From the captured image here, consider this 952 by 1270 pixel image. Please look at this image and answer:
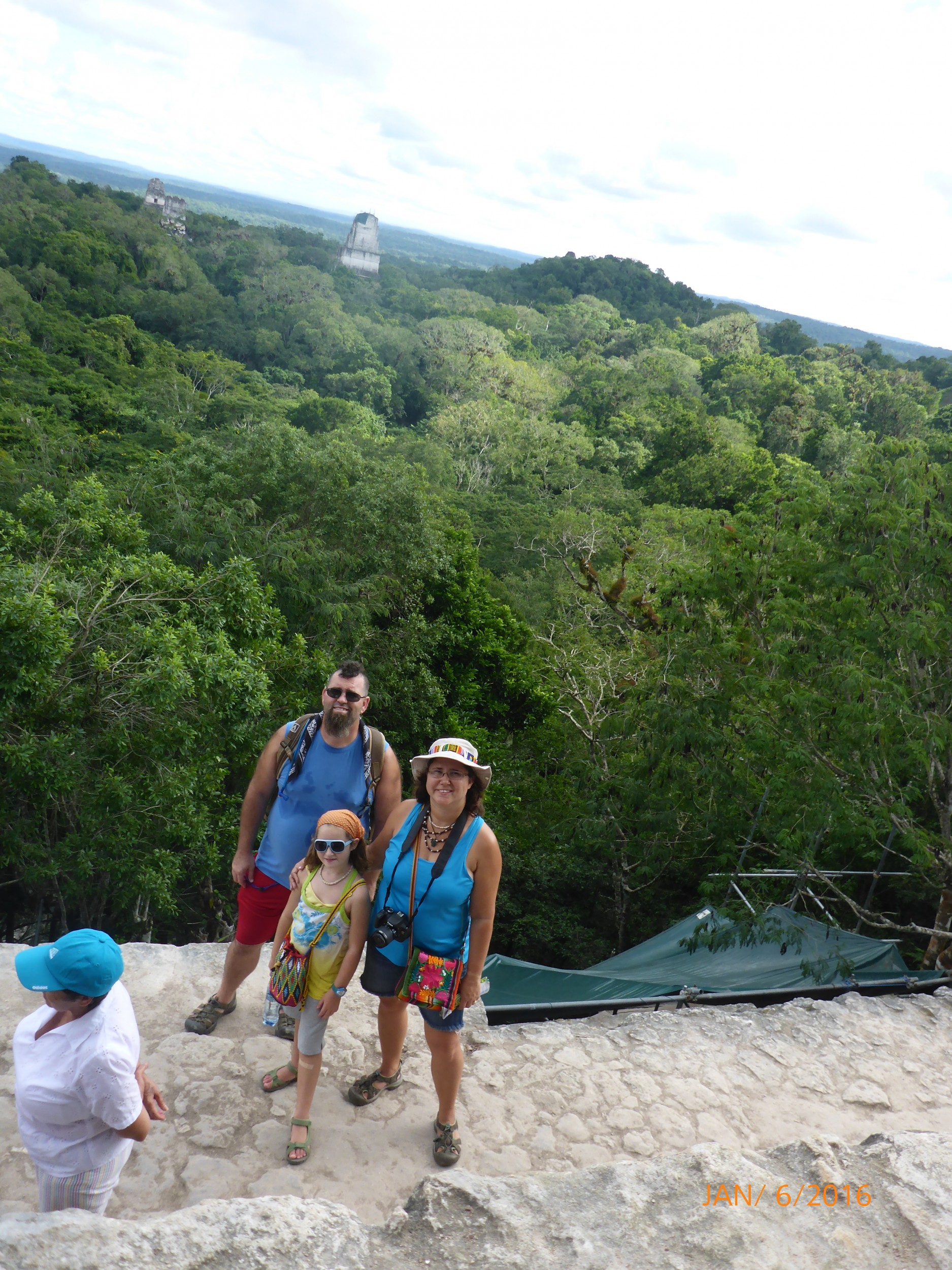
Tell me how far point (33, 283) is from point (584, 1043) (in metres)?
58.9

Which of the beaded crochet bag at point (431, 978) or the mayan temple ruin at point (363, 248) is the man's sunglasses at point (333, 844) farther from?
the mayan temple ruin at point (363, 248)

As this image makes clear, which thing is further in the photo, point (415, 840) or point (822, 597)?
point (822, 597)

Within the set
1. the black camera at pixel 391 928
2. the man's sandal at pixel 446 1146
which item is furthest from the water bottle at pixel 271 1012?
the man's sandal at pixel 446 1146

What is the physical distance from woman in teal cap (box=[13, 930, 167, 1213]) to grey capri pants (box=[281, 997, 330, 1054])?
738 mm

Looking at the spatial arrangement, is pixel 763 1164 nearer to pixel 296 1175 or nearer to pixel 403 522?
pixel 296 1175

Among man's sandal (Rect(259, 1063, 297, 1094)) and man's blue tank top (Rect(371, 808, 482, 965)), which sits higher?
man's blue tank top (Rect(371, 808, 482, 965))

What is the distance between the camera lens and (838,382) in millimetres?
61938

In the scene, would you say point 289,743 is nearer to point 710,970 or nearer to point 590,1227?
point 590,1227

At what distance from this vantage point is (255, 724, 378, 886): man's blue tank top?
3320 mm

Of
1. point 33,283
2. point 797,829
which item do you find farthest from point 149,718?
point 33,283

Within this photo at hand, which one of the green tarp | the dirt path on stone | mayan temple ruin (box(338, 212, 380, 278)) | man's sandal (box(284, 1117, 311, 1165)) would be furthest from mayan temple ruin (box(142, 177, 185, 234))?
man's sandal (box(284, 1117, 311, 1165))

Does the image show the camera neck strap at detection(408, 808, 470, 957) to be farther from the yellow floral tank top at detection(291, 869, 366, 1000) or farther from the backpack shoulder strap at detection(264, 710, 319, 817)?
the backpack shoulder strap at detection(264, 710, 319, 817)

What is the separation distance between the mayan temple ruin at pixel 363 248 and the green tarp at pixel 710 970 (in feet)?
370

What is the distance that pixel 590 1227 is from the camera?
2.72 m
